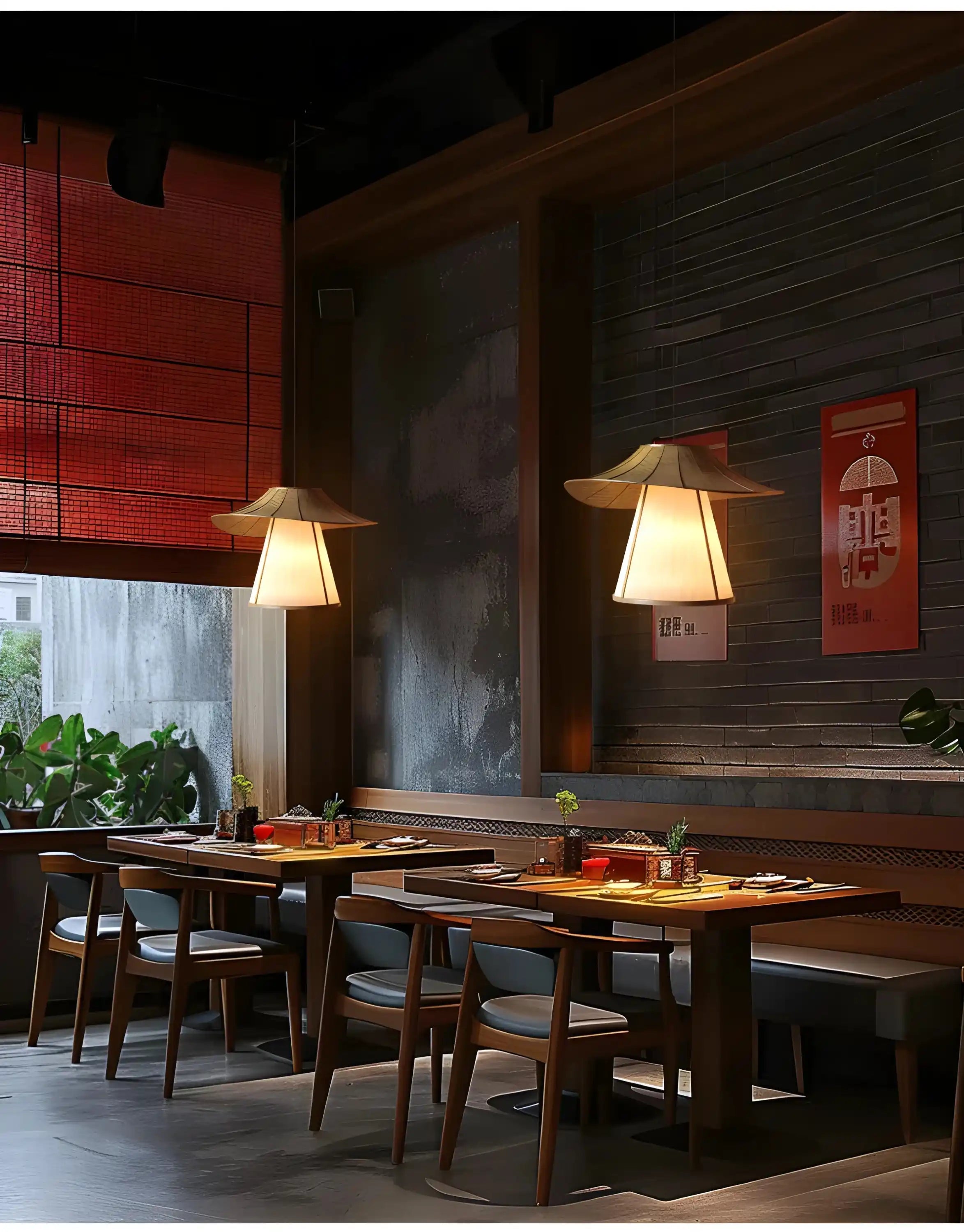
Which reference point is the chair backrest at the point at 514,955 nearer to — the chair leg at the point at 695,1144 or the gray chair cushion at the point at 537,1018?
the gray chair cushion at the point at 537,1018

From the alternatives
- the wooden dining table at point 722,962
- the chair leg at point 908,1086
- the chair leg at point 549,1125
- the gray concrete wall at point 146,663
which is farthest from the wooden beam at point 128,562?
the chair leg at point 908,1086

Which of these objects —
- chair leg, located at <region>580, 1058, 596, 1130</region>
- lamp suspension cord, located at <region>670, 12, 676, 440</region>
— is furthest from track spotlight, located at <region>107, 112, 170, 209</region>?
chair leg, located at <region>580, 1058, 596, 1130</region>

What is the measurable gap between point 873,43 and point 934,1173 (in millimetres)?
3800

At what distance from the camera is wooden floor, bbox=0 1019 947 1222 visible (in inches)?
145

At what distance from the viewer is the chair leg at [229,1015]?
577 cm

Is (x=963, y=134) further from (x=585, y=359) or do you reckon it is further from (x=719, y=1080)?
(x=719, y=1080)

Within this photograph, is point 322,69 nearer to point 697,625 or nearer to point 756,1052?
point 697,625

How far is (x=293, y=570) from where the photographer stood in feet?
20.5

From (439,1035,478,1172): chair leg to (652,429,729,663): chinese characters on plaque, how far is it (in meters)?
2.68

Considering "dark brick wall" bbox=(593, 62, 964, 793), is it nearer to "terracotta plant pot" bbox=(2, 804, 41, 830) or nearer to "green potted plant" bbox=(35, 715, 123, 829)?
"green potted plant" bbox=(35, 715, 123, 829)

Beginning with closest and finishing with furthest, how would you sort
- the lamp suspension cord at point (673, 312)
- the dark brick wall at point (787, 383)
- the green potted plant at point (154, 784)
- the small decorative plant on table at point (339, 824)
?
the dark brick wall at point (787, 383) < the small decorative plant on table at point (339, 824) < the lamp suspension cord at point (673, 312) < the green potted plant at point (154, 784)

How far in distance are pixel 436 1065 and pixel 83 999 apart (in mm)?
1600

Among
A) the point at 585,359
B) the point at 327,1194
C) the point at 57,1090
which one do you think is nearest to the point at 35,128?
the point at 585,359

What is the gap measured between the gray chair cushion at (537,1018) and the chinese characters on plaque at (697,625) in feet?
8.13
